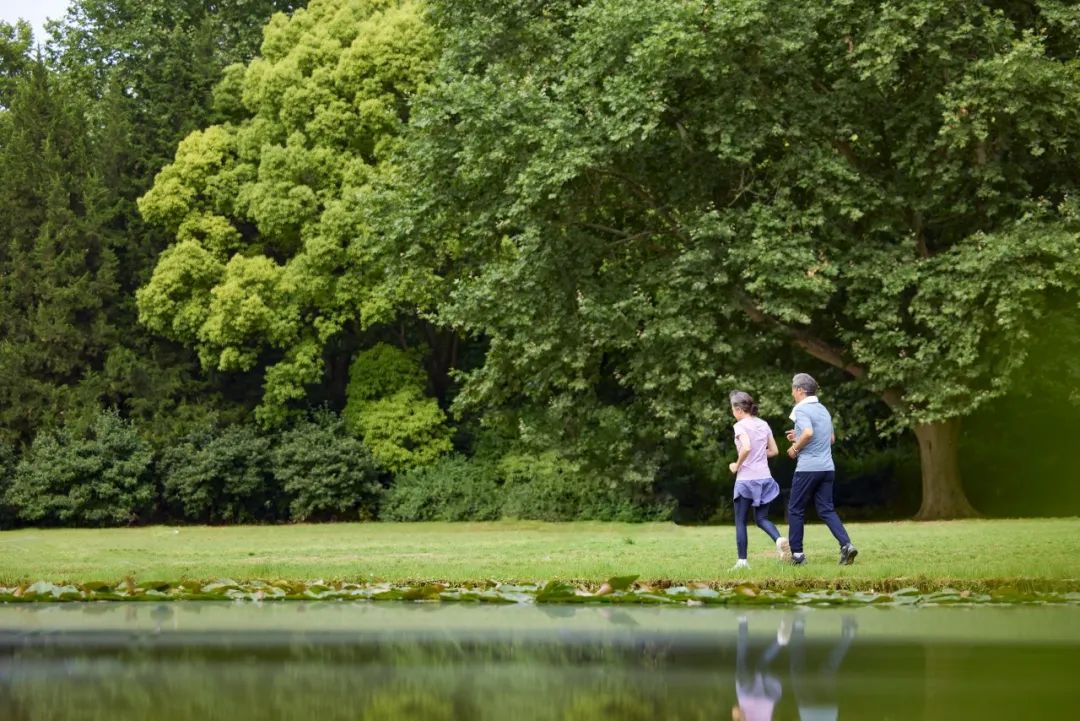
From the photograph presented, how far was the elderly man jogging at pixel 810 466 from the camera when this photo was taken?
16188 mm

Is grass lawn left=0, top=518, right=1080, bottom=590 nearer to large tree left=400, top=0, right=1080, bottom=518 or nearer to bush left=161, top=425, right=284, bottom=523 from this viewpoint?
large tree left=400, top=0, right=1080, bottom=518

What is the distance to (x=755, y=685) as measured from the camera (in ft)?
27.7

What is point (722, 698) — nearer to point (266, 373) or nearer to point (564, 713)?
point (564, 713)

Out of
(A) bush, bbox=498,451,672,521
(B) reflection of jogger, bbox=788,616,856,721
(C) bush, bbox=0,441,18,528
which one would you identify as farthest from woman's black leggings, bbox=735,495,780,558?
(C) bush, bbox=0,441,18,528

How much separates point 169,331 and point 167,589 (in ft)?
101

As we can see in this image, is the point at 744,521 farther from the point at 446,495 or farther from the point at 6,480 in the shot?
the point at 6,480

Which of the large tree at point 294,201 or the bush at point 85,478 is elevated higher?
the large tree at point 294,201

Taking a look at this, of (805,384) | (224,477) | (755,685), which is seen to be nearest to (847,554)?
(805,384)

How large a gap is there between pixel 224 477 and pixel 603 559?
25716 millimetres

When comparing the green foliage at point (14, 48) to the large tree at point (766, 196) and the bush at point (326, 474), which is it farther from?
the large tree at point (766, 196)

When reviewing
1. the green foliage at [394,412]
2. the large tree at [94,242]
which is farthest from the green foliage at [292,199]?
the large tree at [94,242]

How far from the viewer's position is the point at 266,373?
148ft

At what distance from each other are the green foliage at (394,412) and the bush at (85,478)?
19.0 ft

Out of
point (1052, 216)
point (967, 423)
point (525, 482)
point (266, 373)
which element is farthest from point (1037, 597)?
point (266, 373)
